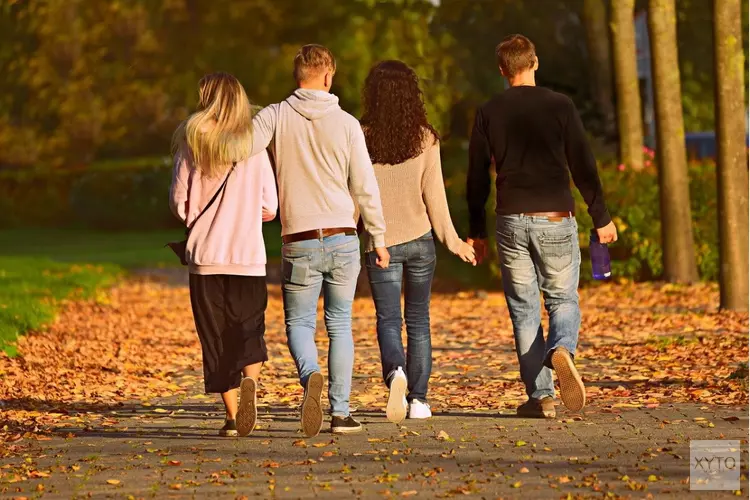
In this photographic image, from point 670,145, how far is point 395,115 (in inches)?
354

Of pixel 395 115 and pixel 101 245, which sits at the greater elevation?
pixel 395 115

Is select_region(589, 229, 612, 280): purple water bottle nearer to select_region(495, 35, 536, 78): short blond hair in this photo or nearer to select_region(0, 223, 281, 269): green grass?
select_region(495, 35, 536, 78): short blond hair

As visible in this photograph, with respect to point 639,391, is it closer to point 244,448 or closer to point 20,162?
point 244,448

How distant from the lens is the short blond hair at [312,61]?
743 centimetres

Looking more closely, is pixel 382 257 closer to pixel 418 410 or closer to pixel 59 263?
pixel 418 410

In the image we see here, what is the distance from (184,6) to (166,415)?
33990 millimetres

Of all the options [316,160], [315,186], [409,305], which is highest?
[316,160]

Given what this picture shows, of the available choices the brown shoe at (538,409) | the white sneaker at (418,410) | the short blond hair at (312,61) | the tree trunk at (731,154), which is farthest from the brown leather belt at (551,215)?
the tree trunk at (731,154)

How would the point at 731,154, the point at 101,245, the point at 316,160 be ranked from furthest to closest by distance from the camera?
the point at 101,245 < the point at 731,154 < the point at 316,160

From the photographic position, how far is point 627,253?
58.0 ft

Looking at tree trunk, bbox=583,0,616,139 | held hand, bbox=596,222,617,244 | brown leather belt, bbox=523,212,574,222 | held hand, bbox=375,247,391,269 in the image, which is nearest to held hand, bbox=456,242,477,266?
brown leather belt, bbox=523,212,574,222

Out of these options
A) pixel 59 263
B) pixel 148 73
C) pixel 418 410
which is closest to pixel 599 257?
pixel 418 410

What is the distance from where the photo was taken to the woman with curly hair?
7789 mm

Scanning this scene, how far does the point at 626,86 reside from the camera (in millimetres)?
18422
